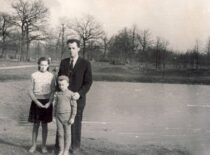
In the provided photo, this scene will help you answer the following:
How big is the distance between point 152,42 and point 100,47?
7.69m

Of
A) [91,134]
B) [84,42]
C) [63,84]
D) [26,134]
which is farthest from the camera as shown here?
[84,42]

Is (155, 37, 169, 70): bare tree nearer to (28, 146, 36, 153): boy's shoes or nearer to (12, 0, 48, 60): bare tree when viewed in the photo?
(12, 0, 48, 60): bare tree

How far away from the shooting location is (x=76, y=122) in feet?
18.7

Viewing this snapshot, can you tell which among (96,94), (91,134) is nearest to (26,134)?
(91,134)

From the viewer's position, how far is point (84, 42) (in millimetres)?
34031

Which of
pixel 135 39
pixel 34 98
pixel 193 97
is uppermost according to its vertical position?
pixel 135 39

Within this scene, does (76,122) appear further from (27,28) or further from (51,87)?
(27,28)

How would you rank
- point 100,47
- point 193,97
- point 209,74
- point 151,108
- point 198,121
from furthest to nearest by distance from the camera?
1. point 100,47
2. point 209,74
3. point 193,97
4. point 151,108
5. point 198,121

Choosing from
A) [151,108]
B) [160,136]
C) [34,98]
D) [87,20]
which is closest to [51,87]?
[34,98]

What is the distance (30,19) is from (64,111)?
88.6ft

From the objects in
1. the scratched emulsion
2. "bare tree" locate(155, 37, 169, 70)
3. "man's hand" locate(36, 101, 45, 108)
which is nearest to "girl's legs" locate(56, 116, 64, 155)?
"man's hand" locate(36, 101, 45, 108)

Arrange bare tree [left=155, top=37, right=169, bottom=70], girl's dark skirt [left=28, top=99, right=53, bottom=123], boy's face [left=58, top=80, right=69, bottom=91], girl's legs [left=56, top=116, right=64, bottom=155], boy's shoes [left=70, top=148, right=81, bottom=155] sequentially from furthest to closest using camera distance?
bare tree [left=155, top=37, right=169, bottom=70] → boy's shoes [left=70, top=148, right=81, bottom=155] → girl's dark skirt [left=28, top=99, right=53, bottom=123] → girl's legs [left=56, top=116, right=64, bottom=155] → boy's face [left=58, top=80, right=69, bottom=91]

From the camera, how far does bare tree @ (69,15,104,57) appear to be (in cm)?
3057

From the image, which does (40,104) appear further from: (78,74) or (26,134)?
(26,134)
